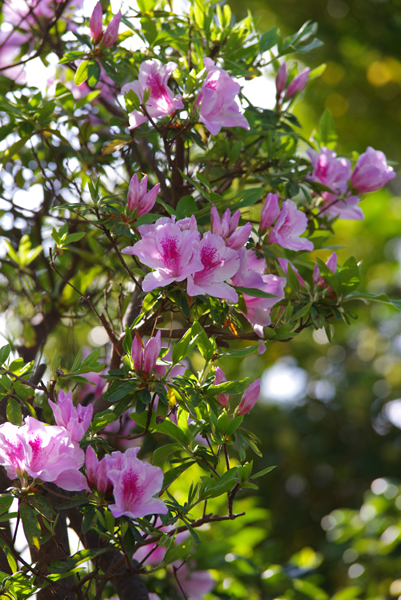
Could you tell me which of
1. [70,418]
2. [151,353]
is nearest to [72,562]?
[70,418]

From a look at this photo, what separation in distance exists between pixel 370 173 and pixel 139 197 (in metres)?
0.47

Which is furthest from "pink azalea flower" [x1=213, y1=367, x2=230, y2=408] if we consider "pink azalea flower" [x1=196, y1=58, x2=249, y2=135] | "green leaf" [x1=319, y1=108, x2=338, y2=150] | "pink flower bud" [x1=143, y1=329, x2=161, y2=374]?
"green leaf" [x1=319, y1=108, x2=338, y2=150]

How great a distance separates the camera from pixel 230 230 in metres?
0.70

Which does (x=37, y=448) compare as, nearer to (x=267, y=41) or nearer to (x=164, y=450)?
(x=164, y=450)

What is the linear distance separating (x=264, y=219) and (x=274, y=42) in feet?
1.40

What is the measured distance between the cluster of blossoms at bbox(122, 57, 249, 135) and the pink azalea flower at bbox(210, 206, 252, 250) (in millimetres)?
143

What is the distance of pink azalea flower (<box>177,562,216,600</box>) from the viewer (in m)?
1.16

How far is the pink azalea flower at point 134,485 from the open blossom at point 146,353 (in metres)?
0.10

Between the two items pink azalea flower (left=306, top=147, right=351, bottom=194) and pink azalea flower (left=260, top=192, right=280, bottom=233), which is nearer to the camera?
pink azalea flower (left=260, top=192, right=280, bottom=233)

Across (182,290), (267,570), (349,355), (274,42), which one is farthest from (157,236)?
(349,355)

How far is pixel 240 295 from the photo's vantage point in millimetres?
734

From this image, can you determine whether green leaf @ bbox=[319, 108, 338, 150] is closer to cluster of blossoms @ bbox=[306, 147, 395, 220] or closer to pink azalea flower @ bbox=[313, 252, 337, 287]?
cluster of blossoms @ bbox=[306, 147, 395, 220]

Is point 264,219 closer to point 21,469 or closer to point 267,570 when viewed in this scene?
point 21,469

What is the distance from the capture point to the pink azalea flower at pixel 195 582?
1158mm
